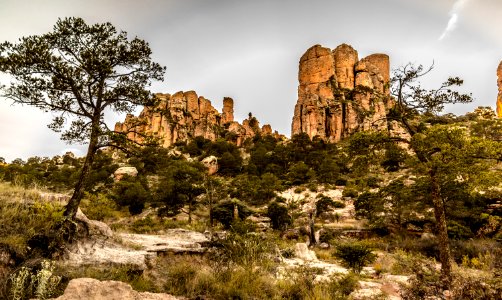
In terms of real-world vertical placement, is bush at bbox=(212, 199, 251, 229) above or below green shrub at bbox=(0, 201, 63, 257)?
below

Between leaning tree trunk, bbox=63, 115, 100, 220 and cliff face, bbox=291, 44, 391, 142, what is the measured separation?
199ft

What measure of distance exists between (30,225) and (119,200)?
2610 centimetres

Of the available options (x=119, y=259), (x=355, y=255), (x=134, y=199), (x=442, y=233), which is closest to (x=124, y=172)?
(x=134, y=199)

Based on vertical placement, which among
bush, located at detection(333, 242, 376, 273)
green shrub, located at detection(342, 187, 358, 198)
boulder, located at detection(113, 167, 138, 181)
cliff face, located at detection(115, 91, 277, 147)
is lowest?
bush, located at detection(333, 242, 376, 273)

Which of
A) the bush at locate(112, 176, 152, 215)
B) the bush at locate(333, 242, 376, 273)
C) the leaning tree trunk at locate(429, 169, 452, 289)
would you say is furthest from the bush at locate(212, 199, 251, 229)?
the leaning tree trunk at locate(429, 169, 452, 289)

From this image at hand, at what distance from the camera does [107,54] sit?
1034 cm

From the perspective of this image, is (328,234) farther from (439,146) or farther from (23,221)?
(23,221)

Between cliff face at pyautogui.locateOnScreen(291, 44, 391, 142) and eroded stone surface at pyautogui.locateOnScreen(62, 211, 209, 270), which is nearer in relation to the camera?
eroded stone surface at pyautogui.locateOnScreen(62, 211, 209, 270)

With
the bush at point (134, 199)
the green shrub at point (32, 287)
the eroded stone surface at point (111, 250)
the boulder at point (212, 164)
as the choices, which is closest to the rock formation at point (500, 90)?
the boulder at point (212, 164)

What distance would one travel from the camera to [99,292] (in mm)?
3902

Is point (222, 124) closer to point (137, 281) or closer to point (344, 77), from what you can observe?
point (344, 77)

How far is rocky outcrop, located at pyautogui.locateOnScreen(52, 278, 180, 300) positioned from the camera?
12.3 feet

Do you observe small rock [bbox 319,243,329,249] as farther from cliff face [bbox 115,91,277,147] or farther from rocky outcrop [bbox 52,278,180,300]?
cliff face [bbox 115,91,277,147]

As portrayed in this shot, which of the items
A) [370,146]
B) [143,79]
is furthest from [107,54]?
[370,146]
